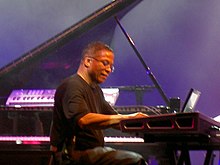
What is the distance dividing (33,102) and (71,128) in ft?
5.39

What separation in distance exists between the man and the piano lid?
5.46 feet

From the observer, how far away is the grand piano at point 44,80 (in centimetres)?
399

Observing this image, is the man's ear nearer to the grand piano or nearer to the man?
the man

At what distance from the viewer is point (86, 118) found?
258cm

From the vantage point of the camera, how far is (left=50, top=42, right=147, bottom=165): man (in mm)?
2597

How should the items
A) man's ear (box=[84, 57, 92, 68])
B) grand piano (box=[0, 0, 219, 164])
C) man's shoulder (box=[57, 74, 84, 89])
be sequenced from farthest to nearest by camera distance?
grand piano (box=[0, 0, 219, 164]) < man's ear (box=[84, 57, 92, 68]) < man's shoulder (box=[57, 74, 84, 89])

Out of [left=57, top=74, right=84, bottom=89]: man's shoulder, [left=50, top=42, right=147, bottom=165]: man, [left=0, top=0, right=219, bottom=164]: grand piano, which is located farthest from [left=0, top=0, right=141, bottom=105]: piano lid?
[left=57, top=74, right=84, bottom=89]: man's shoulder

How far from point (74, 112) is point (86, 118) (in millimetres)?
91

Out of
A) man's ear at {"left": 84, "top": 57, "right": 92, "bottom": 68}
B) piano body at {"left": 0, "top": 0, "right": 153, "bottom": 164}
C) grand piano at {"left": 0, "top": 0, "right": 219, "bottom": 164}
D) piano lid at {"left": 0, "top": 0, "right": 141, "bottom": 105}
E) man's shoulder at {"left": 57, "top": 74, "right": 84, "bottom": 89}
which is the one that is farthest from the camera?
piano lid at {"left": 0, "top": 0, "right": 141, "bottom": 105}

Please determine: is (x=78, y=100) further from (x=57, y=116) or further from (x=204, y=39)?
(x=204, y=39)

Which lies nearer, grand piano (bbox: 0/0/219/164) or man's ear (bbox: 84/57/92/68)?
man's ear (bbox: 84/57/92/68)

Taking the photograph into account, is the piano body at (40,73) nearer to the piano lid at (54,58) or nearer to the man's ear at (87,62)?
the piano lid at (54,58)

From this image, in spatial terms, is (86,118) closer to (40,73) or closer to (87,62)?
(87,62)

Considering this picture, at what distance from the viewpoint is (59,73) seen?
16.9 ft
